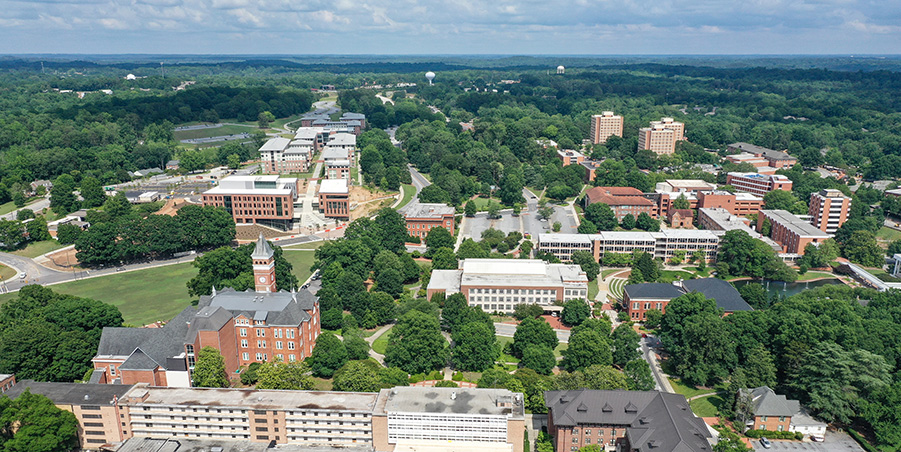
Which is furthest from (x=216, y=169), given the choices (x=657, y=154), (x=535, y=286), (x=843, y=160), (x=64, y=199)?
(x=843, y=160)

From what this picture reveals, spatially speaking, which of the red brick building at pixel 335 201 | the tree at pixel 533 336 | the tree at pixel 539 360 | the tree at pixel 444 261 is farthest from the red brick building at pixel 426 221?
the tree at pixel 539 360

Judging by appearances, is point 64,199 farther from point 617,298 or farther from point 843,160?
point 843,160

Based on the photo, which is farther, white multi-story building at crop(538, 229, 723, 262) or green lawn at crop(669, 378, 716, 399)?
white multi-story building at crop(538, 229, 723, 262)

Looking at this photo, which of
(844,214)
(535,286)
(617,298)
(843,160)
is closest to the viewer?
(535,286)

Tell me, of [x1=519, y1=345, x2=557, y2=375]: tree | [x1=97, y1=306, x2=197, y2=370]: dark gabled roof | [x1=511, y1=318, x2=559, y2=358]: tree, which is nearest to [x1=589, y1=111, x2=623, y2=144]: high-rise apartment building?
[x1=511, y1=318, x2=559, y2=358]: tree

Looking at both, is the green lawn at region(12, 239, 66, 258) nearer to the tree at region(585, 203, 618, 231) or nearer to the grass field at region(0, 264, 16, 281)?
the grass field at region(0, 264, 16, 281)

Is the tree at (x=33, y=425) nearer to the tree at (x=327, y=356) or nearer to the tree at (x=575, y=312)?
the tree at (x=327, y=356)
